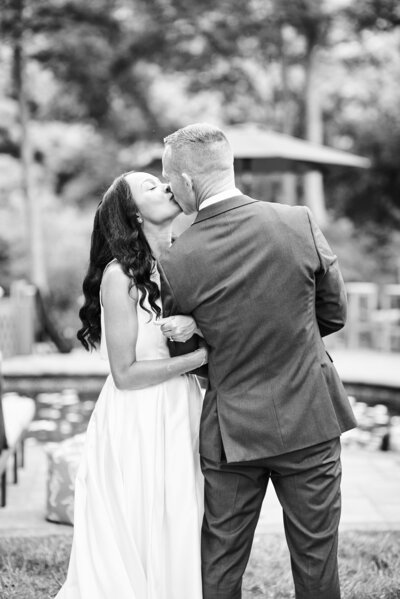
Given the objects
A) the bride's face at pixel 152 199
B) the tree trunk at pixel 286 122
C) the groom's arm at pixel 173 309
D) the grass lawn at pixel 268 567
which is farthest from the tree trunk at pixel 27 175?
the groom's arm at pixel 173 309

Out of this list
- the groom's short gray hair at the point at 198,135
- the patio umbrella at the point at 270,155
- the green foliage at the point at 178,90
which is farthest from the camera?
the green foliage at the point at 178,90

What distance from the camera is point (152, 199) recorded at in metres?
2.48

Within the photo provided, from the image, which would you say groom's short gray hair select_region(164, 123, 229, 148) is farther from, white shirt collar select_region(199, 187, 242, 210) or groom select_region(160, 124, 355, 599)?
white shirt collar select_region(199, 187, 242, 210)

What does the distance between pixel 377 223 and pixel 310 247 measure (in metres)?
16.9

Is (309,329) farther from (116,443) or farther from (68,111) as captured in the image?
(68,111)

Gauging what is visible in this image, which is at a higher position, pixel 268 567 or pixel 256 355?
pixel 256 355

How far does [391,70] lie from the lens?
18.1 meters

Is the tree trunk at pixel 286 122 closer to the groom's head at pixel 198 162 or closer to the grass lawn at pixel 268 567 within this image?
the grass lawn at pixel 268 567

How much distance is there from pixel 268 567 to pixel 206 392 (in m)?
1.34

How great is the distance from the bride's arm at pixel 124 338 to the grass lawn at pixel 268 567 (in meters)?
1.14

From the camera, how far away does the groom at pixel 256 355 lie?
7.10 feet

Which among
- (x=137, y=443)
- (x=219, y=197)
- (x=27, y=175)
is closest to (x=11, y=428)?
(x=137, y=443)

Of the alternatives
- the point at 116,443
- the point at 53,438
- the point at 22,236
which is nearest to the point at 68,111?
the point at 22,236

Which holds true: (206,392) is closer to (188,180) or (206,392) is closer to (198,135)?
(188,180)
